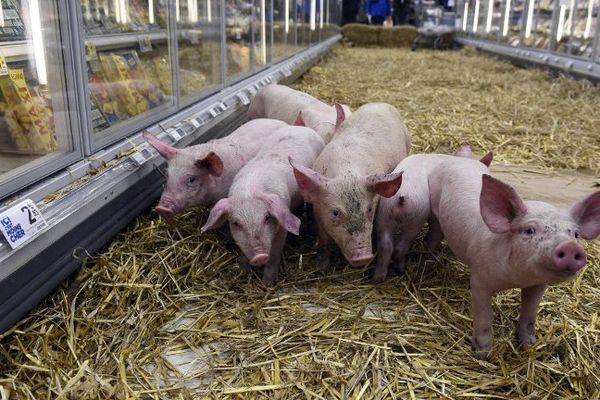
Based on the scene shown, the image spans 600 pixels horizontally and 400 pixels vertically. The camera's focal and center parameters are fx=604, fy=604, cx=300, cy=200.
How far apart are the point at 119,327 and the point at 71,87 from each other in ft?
3.73

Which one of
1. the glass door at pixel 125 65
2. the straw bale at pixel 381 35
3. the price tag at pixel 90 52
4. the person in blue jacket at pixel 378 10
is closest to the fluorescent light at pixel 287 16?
the glass door at pixel 125 65

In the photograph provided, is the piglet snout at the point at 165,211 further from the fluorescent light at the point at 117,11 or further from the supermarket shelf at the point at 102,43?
the fluorescent light at the point at 117,11

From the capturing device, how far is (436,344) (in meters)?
2.43

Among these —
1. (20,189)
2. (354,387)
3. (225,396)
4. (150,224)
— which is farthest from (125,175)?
(354,387)

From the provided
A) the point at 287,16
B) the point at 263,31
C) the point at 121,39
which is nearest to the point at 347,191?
Answer: the point at 121,39

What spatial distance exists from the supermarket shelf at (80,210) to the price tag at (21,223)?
26mm

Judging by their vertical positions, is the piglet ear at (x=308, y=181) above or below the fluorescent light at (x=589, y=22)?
below

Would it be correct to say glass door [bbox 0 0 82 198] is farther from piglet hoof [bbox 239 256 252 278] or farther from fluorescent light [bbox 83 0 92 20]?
piglet hoof [bbox 239 256 252 278]

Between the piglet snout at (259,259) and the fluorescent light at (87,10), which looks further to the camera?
the fluorescent light at (87,10)

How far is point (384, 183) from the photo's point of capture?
108 inches

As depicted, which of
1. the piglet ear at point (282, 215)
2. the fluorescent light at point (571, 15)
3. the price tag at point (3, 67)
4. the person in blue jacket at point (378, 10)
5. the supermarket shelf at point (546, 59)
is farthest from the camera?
the person in blue jacket at point (378, 10)

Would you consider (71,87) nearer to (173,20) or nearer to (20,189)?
(20,189)

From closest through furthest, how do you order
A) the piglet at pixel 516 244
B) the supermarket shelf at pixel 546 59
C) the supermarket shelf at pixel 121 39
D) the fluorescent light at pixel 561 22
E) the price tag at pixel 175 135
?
the piglet at pixel 516 244 < the supermarket shelf at pixel 121 39 < the price tag at pixel 175 135 < the supermarket shelf at pixel 546 59 < the fluorescent light at pixel 561 22

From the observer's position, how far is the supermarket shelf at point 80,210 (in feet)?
7.21
